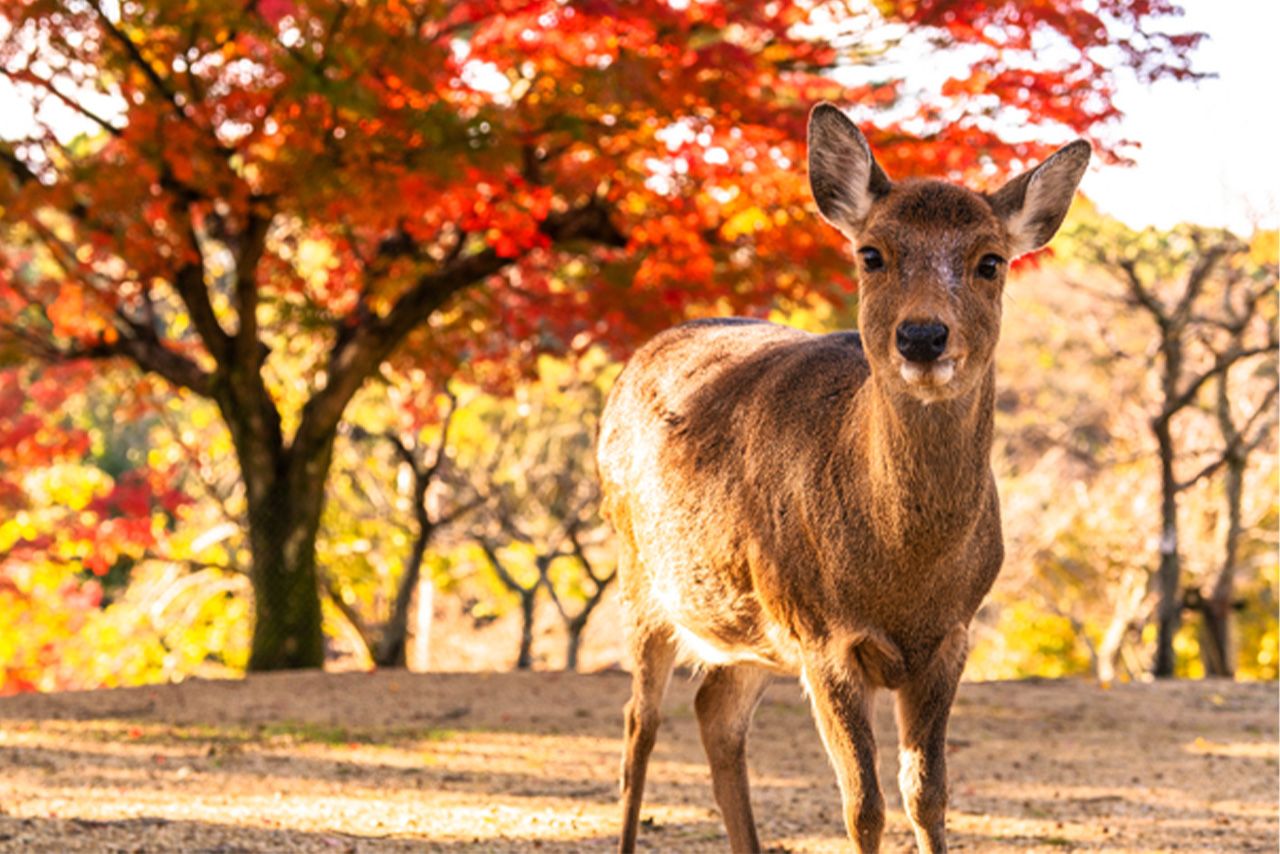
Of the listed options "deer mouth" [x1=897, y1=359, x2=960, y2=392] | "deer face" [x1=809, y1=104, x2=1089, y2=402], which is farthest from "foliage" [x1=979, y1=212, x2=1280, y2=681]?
"deer mouth" [x1=897, y1=359, x2=960, y2=392]

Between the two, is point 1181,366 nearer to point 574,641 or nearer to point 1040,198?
point 574,641

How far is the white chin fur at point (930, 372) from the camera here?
3.66 meters

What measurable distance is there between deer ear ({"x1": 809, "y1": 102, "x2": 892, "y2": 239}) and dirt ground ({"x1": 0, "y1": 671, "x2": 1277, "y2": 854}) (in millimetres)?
2938

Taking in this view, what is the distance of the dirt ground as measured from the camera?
6172 mm

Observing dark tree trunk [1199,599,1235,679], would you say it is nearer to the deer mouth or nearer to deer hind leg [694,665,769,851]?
deer hind leg [694,665,769,851]

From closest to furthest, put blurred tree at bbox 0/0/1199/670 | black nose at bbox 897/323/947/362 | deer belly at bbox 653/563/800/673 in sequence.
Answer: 1. black nose at bbox 897/323/947/362
2. deer belly at bbox 653/563/800/673
3. blurred tree at bbox 0/0/1199/670

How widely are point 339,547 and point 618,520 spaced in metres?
11.0

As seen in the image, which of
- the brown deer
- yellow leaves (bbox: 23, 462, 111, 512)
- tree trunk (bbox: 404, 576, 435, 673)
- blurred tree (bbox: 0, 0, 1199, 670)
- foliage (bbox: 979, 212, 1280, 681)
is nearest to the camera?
the brown deer

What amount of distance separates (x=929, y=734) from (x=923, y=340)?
47.3 inches

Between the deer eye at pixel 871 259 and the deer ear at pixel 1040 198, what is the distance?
384 millimetres

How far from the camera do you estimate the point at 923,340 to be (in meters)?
3.62

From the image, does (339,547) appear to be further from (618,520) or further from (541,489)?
(618,520)

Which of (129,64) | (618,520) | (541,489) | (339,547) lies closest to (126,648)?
(339,547)

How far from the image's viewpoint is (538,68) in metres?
9.68
